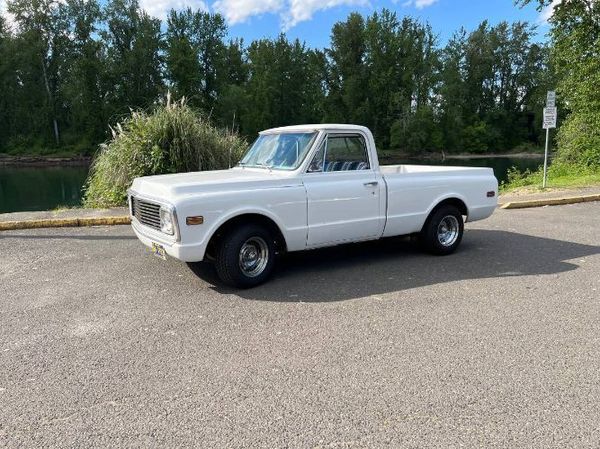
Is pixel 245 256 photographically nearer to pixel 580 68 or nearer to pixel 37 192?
pixel 580 68

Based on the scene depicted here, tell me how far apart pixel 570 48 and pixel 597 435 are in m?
21.5

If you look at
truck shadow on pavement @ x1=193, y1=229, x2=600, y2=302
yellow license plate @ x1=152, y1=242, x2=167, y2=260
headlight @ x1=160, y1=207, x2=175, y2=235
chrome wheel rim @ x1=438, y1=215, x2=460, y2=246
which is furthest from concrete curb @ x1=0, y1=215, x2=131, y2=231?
chrome wheel rim @ x1=438, y1=215, x2=460, y2=246

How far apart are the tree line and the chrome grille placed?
5434 centimetres

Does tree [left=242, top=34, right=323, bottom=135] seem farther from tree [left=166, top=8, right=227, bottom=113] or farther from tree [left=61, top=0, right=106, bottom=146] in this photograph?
tree [left=61, top=0, right=106, bottom=146]

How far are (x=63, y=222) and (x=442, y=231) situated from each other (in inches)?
267

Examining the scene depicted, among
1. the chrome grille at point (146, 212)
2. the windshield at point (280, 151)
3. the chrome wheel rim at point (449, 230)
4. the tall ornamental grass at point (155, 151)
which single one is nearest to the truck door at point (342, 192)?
the windshield at point (280, 151)

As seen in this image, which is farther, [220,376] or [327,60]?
[327,60]

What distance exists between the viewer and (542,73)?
6775 cm

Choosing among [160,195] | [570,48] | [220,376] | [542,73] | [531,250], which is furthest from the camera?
[542,73]

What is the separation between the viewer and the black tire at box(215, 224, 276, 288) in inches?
213

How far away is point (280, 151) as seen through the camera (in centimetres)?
639

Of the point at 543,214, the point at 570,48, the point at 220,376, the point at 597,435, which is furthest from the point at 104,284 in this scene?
the point at 570,48

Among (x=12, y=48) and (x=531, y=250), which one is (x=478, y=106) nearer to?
(x=12, y=48)

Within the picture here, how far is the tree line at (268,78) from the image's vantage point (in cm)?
6166
